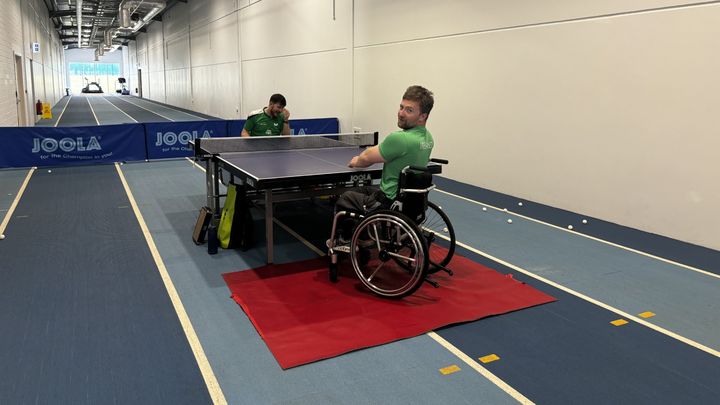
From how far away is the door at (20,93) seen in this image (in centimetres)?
1380

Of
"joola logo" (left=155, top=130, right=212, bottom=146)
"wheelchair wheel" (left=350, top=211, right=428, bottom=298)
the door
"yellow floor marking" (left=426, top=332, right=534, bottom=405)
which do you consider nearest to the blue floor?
"yellow floor marking" (left=426, top=332, right=534, bottom=405)

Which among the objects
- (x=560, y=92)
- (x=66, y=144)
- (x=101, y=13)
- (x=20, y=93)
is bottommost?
(x=66, y=144)

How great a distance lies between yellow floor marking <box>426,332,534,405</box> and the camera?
2.87m

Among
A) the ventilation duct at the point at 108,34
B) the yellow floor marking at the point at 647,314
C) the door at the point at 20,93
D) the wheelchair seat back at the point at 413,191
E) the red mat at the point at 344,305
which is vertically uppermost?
the ventilation duct at the point at 108,34

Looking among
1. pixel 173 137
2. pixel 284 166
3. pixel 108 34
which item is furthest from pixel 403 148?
pixel 108 34

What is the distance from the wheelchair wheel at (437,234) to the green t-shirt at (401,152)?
441 millimetres

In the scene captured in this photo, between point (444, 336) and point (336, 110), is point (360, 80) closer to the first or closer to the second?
point (336, 110)

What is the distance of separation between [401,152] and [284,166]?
1546mm

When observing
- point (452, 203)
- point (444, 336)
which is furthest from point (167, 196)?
point (444, 336)

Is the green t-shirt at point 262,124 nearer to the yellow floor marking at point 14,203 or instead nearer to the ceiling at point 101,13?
the yellow floor marking at point 14,203

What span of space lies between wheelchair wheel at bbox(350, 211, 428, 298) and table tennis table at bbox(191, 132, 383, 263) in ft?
2.34

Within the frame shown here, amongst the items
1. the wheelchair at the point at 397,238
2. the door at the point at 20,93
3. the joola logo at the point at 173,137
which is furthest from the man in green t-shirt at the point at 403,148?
the door at the point at 20,93

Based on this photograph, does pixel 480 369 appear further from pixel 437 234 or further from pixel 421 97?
pixel 437 234

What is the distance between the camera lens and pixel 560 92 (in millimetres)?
6910
